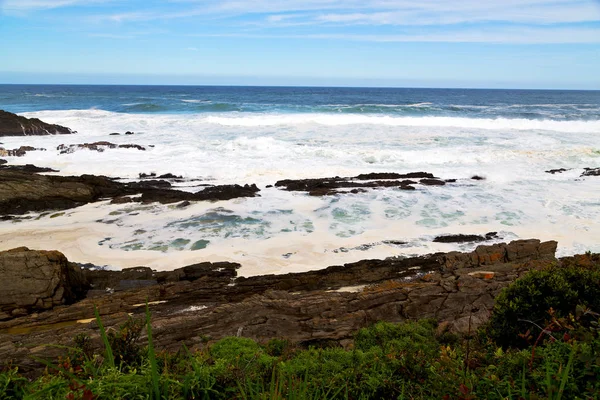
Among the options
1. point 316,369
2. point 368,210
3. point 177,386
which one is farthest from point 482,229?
point 177,386

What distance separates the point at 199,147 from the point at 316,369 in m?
23.5

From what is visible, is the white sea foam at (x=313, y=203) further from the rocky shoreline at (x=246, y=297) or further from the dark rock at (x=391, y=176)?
the dark rock at (x=391, y=176)

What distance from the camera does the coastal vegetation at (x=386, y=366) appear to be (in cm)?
Answer: 225

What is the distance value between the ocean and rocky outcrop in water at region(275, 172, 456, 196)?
0.63m

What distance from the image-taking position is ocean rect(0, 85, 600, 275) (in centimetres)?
1113

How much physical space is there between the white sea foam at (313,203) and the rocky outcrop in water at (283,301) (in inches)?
35.5

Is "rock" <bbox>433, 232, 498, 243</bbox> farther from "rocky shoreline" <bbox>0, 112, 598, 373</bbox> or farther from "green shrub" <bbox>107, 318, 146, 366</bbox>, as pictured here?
"green shrub" <bbox>107, 318, 146, 366</bbox>

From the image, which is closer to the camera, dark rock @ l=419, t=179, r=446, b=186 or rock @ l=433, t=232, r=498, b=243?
rock @ l=433, t=232, r=498, b=243

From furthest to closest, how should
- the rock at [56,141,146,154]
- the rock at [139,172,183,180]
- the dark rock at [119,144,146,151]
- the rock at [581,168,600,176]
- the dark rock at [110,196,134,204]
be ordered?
the dark rock at [119,144,146,151]
the rock at [56,141,146,154]
the rock at [581,168,600,176]
the rock at [139,172,183,180]
the dark rock at [110,196,134,204]

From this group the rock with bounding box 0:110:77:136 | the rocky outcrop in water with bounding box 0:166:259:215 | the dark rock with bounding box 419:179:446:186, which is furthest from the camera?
the rock with bounding box 0:110:77:136

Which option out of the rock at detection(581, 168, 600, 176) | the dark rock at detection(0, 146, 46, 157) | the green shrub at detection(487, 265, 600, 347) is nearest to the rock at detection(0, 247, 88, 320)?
the green shrub at detection(487, 265, 600, 347)

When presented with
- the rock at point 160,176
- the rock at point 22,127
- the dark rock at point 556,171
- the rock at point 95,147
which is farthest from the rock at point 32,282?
the rock at point 22,127

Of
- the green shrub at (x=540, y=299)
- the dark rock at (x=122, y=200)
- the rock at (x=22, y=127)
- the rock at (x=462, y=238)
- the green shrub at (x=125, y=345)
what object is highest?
the rock at (x=22, y=127)


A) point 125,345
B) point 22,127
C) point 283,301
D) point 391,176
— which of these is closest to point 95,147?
point 22,127
